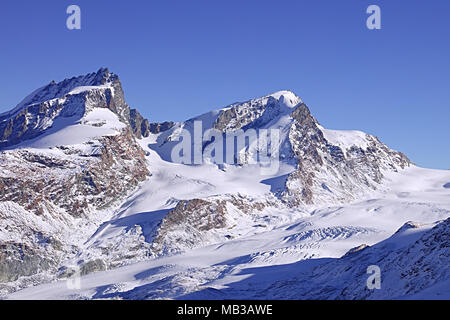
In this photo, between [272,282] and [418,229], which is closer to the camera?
[418,229]

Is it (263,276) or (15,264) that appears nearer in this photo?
(263,276)

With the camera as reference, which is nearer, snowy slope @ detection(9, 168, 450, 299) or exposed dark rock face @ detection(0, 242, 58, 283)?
snowy slope @ detection(9, 168, 450, 299)

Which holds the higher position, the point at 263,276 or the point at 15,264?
the point at 263,276

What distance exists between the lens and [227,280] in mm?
145500

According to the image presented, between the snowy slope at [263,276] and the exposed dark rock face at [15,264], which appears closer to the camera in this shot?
the snowy slope at [263,276]

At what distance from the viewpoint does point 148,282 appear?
16500cm

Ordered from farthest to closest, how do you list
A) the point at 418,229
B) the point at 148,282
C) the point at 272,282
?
1. the point at 148,282
2. the point at 272,282
3. the point at 418,229

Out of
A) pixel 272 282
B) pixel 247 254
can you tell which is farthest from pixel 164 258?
pixel 272 282
